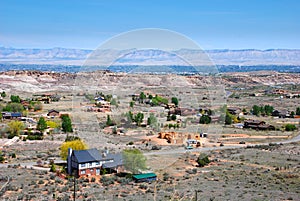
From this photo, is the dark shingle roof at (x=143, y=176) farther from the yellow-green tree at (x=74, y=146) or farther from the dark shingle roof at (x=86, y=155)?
the yellow-green tree at (x=74, y=146)

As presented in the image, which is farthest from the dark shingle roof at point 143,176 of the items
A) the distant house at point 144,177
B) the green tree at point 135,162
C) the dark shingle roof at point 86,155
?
the dark shingle roof at point 86,155

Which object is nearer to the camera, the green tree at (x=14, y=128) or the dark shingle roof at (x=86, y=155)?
the dark shingle roof at (x=86, y=155)

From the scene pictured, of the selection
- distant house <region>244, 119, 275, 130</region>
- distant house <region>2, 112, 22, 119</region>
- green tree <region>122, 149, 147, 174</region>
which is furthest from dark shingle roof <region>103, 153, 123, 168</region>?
distant house <region>2, 112, 22, 119</region>

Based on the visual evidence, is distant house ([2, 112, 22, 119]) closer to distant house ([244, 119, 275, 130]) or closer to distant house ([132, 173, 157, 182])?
distant house ([244, 119, 275, 130])

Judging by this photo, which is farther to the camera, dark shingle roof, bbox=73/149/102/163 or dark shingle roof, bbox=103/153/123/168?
dark shingle roof, bbox=103/153/123/168

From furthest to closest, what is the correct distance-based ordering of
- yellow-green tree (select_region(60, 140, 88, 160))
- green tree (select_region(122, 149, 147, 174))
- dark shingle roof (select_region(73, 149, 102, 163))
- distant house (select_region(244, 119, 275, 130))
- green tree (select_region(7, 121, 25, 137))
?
distant house (select_region(244, 119, 275, 130)), green tree (select_region(7, 121, 25, 137)), yellow-green tree (select_region(60, 140, 88, 160)), dark shingle roof (select_region(73, 149, 102, 163)), green tree (select_region(122, 149, 147, 174))

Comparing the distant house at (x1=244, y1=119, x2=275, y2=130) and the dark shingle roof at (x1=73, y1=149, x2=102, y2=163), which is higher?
the dark shingle roof at (x1=73, y1=149, x2=102, y2=163)

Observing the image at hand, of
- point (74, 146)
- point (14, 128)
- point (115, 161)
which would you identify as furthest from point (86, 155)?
point (14, 128)

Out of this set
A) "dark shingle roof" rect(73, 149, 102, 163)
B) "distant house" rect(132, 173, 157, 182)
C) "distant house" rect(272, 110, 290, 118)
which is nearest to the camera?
"distant house" rect(132, 173, 157, 182)

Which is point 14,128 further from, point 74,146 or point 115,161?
point 115,161

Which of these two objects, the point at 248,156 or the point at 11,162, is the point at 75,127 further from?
the point at 248,156

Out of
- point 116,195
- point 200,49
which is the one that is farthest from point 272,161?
point 200,49
